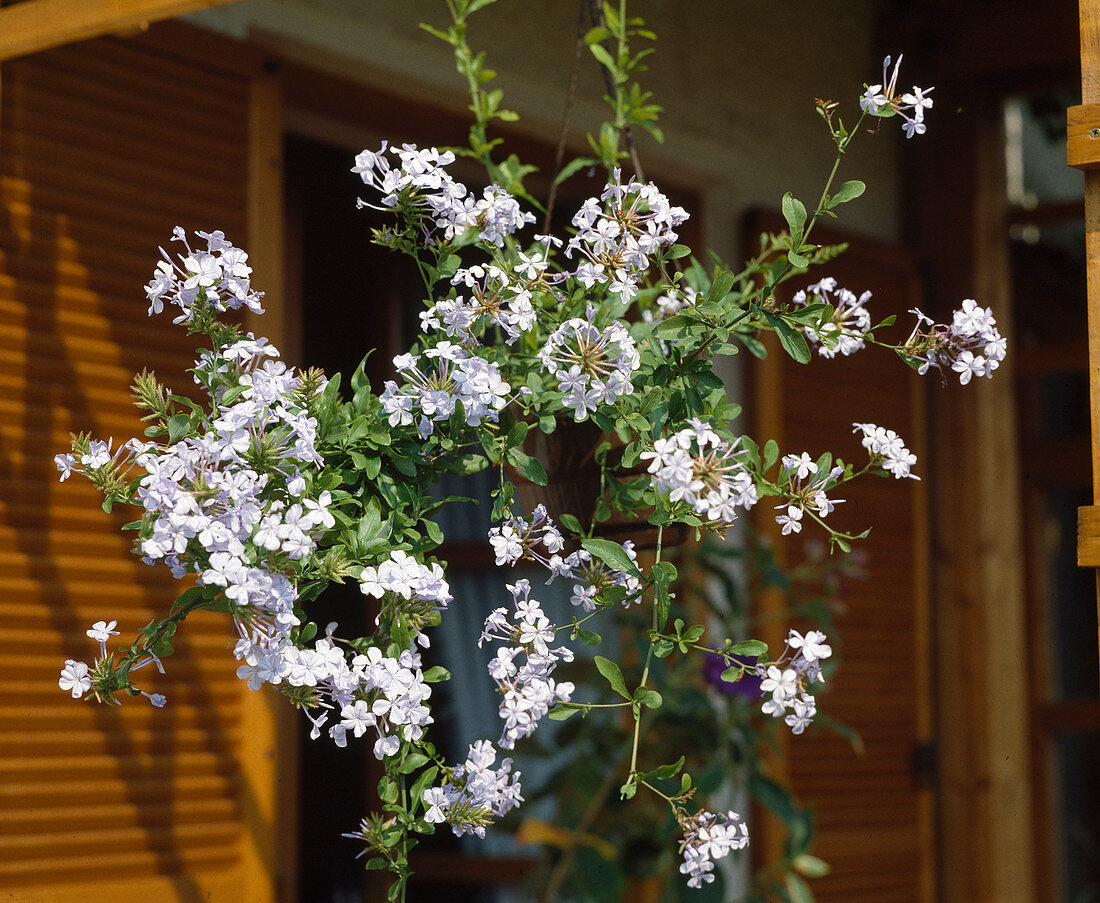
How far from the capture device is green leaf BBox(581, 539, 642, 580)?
4.10 feet

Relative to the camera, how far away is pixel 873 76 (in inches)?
144

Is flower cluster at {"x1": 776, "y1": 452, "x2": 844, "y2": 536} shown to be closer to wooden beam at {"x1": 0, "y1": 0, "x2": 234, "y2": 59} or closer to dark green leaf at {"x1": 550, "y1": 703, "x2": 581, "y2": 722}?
dark green leaf at {"x1": 550, "y1": 703, "x2": 581, "y2": 722}

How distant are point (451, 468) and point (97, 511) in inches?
34.5

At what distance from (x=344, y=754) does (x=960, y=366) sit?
249cm

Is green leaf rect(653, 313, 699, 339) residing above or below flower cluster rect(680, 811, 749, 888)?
above

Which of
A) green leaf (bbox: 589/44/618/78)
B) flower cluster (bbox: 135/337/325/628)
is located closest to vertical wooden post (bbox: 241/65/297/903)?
green leaf (bbox: 589/44/618/78)

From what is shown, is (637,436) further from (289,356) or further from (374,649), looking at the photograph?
(289,356)

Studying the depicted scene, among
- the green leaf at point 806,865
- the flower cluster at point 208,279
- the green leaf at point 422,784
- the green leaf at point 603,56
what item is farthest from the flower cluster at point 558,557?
the green leaf at point 806,865

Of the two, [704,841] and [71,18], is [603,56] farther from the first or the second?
[704,841]

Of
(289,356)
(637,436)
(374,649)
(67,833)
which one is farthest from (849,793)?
(374,649)

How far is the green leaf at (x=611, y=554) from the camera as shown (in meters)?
1.25

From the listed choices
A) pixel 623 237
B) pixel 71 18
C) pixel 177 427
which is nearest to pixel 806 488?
pixel 623 237

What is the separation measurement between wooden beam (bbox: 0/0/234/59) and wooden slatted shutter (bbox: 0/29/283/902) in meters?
0.23

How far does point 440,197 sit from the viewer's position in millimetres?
1355
